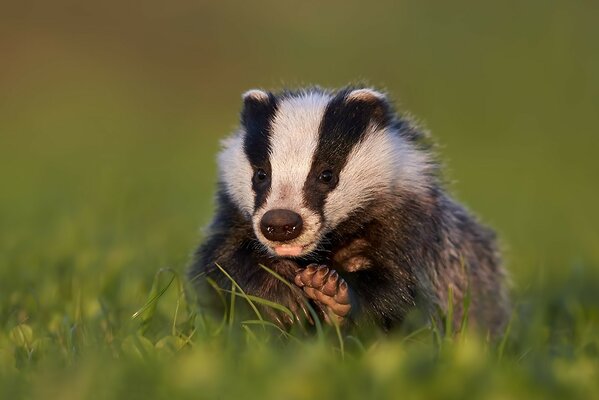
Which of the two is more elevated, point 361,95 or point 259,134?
point 361,95

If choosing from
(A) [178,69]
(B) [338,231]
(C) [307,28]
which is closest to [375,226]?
(B) [338,231]

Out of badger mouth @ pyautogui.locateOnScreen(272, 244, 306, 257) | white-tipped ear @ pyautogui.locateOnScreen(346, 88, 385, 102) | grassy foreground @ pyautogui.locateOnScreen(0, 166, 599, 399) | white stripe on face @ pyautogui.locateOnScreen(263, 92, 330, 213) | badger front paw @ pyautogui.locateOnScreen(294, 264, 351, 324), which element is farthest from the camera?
white-tipped ear @ pyautogui.locateOnScreen(346, 88, 385, 102)

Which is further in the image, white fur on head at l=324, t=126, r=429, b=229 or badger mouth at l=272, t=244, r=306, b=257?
white fur on head at l=324, t=126, r=429, b=229

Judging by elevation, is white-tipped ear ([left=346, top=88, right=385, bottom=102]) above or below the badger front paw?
above

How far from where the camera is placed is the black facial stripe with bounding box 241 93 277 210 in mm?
5090

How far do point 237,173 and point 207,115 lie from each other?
52.7 feet

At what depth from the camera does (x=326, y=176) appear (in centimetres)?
505

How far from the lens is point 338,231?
5.11m

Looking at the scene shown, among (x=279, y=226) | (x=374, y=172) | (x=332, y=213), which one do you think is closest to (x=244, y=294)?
(x=279, y=226)

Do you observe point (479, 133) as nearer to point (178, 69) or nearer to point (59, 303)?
point (178, 69)

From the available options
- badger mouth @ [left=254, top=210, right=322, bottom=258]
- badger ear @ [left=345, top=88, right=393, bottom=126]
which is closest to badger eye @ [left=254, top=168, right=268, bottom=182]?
badger mouth @ [left=254, top=210, right=322, bottom=258]

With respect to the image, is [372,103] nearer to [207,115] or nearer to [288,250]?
[288,250]

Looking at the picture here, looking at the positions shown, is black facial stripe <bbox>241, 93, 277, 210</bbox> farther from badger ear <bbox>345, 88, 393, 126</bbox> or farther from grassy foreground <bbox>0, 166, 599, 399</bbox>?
grassy foreground <bbox>0, 166, 599, 399</bbox>

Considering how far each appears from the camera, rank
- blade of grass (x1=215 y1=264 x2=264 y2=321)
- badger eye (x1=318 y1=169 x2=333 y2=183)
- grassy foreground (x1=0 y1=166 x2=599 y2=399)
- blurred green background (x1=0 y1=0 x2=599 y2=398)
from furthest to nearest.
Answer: blurred green background (x1=0 y1=0 x2=599 y2=398) < badger eye (x1=318 y1=169 x2=333 y2=183) < blade of grass (x1=215 y1=264 x2=264 y2=321) < grassy foreground (x1=0 y1=166 x2=599 y2=399)
